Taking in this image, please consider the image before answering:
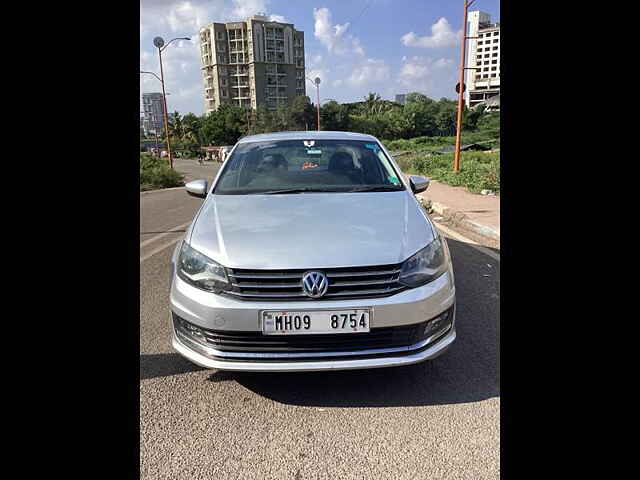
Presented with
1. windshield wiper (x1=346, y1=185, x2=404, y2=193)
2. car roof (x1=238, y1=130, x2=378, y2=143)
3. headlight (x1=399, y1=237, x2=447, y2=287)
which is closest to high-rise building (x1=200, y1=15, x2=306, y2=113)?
car roof (x1=238, y1=130, x2=378, y2=143)

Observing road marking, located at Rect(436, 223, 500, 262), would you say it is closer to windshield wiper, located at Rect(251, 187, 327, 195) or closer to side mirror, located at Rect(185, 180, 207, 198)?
windshield wiper, located at Rect(251, 187, 327, 195)

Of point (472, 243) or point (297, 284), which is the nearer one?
point (297, 284)

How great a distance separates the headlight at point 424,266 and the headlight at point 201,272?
3.07 ft

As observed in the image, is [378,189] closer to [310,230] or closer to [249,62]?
[310,230]

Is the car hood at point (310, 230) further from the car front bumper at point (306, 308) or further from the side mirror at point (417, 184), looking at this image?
the side mirror at point (417, 184)

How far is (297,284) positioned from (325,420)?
28.0 inches

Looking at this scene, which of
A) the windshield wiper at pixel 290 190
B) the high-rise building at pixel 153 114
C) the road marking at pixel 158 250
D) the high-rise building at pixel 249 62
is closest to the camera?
the windshield wiper at pixel 290 190

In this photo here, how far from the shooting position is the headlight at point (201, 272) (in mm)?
2279

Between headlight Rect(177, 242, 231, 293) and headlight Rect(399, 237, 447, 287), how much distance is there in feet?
3.07

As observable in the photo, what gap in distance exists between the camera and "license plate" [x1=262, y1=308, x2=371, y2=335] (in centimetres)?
215

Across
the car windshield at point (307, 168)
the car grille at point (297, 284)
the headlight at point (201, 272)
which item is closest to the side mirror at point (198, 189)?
the car windshield at point (307, 168)

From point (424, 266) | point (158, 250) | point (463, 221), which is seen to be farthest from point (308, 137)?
point (463, 221)

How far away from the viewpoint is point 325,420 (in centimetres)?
223
